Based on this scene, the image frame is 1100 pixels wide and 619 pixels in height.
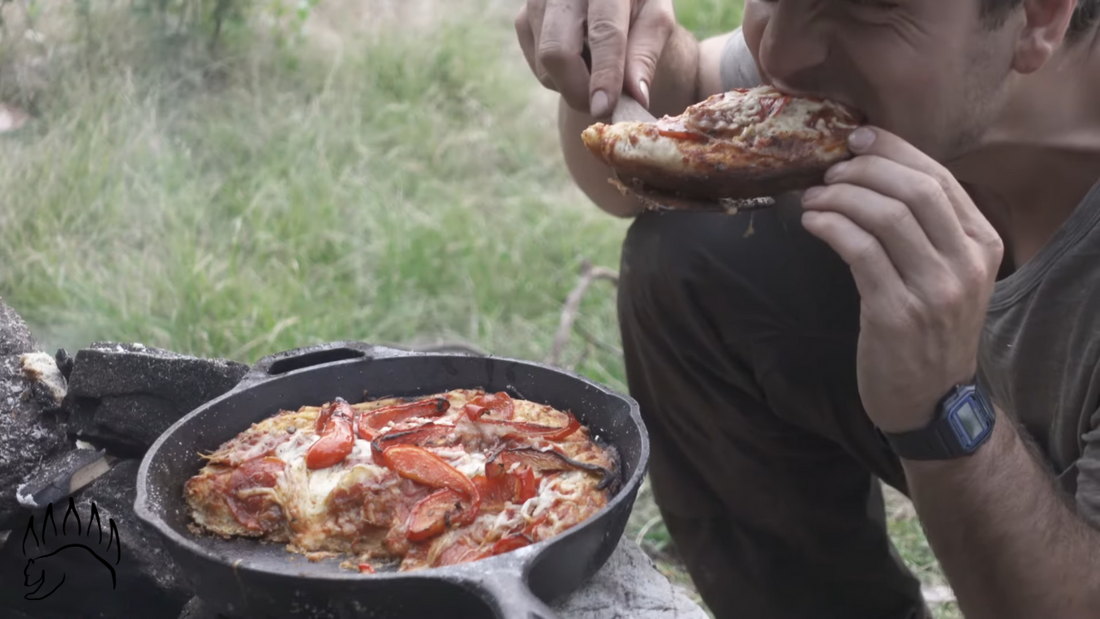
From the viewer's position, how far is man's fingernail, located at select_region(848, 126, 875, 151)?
195 cm

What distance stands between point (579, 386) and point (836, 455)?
1.39 m

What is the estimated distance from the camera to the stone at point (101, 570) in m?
2.13

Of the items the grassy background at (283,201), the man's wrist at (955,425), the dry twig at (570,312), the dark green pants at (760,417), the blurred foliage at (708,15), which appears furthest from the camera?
the blurred foliage at (708,15)

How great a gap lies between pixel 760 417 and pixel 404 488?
5.26 feet

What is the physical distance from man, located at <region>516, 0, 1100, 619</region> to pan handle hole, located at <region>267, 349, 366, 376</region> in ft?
2.67

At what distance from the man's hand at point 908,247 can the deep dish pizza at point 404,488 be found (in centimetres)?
60

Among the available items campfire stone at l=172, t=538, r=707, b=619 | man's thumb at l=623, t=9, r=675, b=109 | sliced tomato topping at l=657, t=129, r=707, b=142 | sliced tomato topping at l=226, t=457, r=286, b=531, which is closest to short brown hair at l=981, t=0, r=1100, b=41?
sliced tomato topping at l=657, t=129, r=707, b=142

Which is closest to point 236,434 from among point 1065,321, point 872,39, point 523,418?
point 523,418

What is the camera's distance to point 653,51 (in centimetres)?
248

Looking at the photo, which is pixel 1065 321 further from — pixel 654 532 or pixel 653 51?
pixel 654 532

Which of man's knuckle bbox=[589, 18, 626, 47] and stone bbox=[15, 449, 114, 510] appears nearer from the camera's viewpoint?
stone bbox=[15, 449, 114, 510]

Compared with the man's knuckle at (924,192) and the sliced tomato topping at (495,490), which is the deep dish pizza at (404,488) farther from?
the man's knuckle at (924,192)

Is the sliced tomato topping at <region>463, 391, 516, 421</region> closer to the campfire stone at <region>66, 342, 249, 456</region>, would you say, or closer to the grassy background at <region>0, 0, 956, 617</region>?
the campfire stone at <region>66, 342, 249, 456</region>

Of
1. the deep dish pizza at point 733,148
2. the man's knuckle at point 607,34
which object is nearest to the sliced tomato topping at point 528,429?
the deep dish pizza at point 733,148
